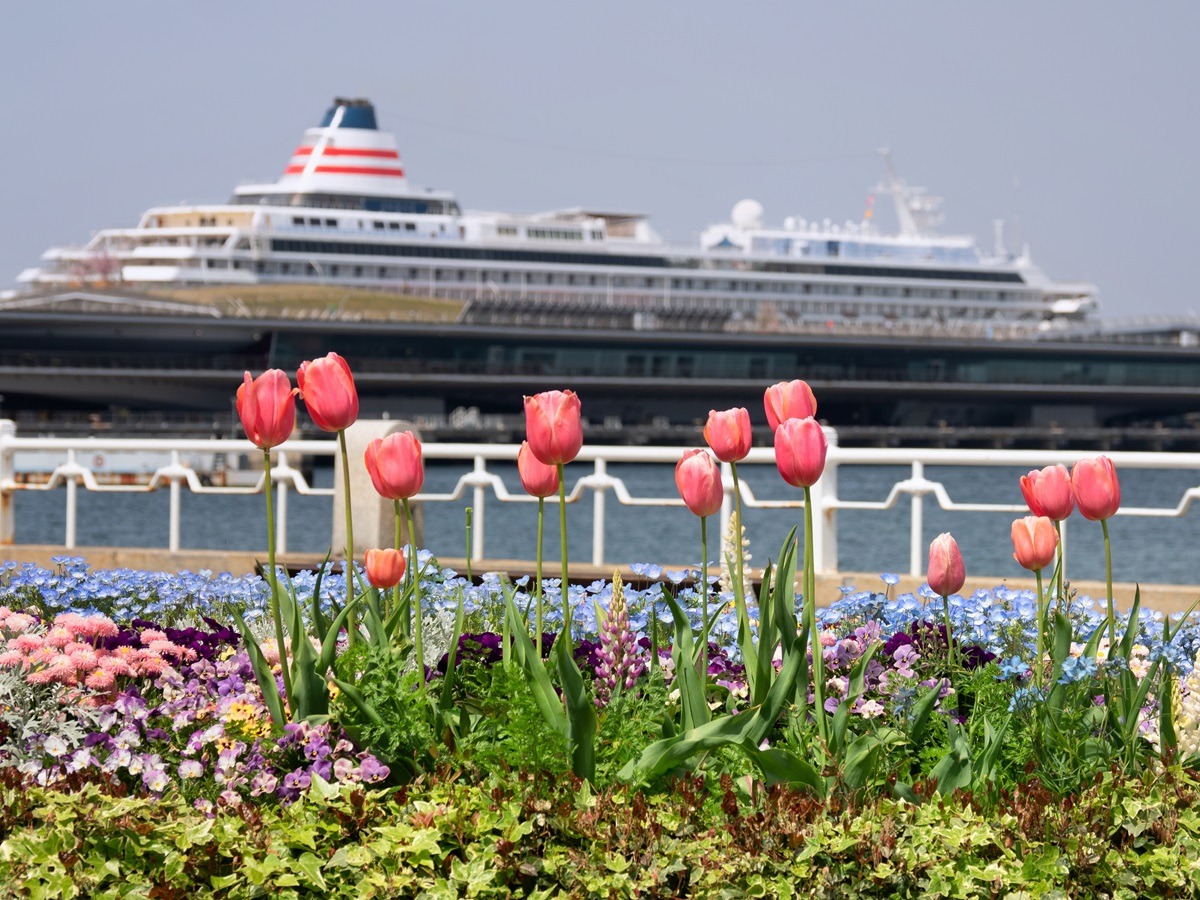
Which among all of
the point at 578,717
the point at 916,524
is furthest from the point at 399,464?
the point at 916,524

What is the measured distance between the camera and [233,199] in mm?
65812

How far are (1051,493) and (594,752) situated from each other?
0.90 metres

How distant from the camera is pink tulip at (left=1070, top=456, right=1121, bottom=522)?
110 inches

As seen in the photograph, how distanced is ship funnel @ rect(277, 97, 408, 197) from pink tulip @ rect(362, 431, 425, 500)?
63.5 meters

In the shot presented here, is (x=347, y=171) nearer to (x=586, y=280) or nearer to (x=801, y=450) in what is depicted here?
(x=586, y=280)

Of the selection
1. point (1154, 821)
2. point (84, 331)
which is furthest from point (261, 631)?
point (84, 331)

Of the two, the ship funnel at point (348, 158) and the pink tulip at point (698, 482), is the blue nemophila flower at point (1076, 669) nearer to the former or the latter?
the pink tulip at point (698, 482)

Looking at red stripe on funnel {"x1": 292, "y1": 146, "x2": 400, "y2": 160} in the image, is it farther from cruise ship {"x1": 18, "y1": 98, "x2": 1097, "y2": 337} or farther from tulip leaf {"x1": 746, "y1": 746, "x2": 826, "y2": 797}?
Answer: tulip leaf {"x1": 746, "y1": 746, "x2": 826, "y2": 797}

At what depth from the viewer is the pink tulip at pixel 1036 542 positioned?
2.85m

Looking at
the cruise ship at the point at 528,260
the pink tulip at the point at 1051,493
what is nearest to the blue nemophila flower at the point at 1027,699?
the pink tulip at the point at 1051,493

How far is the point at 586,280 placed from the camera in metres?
66.7

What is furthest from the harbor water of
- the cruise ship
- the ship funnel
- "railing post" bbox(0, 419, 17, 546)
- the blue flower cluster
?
the ship funnel

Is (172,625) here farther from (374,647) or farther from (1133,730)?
(1133,730)

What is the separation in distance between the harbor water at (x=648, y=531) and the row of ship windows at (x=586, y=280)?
25.1 metres
